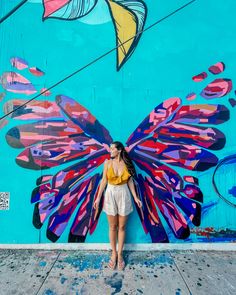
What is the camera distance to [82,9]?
3230 mm

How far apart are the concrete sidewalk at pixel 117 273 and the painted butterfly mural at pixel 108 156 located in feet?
1.08

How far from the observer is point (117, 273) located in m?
2.72

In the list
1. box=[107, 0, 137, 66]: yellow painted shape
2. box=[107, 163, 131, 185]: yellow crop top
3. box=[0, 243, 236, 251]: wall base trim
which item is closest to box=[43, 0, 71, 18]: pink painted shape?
box=[107, 0, 137, 66]: yellow painted shape

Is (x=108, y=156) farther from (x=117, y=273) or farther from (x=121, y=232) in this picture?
(x=117, y=273)

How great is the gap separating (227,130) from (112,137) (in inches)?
71.6

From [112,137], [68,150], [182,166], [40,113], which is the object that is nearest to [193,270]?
[182,166]

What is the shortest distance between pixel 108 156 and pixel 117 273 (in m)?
1.60

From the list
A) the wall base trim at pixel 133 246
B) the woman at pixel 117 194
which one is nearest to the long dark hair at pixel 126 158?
the woman at pixel 117 194

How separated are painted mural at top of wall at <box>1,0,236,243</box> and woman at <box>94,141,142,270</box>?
0.34 m

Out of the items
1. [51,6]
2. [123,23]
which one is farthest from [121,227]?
[51,6]

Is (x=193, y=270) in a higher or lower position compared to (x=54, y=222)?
lower

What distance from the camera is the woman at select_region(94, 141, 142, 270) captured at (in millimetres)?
2857

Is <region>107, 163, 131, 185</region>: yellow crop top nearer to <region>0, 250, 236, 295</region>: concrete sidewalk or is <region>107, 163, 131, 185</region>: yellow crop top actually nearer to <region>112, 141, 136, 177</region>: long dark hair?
<region>112, 141, 136, 177</region>: long dark hair

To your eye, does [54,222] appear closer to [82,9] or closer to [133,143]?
[133,143]
